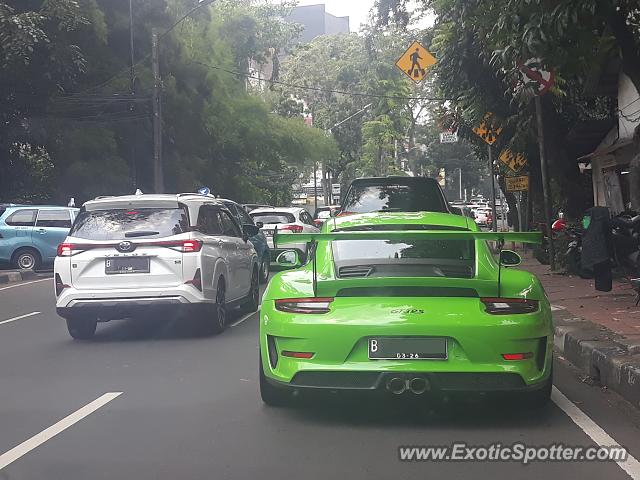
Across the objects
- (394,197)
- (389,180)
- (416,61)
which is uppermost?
(416,61)

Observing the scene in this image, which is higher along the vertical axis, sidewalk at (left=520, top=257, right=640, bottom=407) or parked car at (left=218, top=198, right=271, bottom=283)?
parked car at (left=218, top=198, right=271, bottom=283)

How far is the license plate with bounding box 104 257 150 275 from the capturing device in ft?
31.2

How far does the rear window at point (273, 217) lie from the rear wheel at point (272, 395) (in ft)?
43.7

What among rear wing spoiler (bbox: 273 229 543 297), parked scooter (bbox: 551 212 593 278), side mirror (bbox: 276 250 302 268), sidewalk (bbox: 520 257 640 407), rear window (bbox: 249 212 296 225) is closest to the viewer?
rear wing spoiler (bbox: 273 229 543 297)

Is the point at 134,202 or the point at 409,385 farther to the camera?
the point at 134,202

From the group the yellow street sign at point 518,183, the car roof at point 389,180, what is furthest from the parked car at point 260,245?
the yellow street sign at point 518,183

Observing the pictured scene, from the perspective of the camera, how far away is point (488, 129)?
18.2m

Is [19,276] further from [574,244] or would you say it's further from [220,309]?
[574,244]

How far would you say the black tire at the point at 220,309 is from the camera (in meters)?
10.1

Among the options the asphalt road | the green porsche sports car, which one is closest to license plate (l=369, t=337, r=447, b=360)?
the green porsche sports car

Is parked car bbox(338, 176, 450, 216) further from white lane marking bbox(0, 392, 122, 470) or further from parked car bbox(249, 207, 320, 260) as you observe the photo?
white lane marking bbox(0, 392, 122, 470)

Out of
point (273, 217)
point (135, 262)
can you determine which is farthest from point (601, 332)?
point (273, 217)

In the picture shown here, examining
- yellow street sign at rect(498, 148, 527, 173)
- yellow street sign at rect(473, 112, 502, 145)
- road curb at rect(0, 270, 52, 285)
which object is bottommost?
road curb at rect(0, 270, 52, 285)

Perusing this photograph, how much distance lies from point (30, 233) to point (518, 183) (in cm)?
1268
